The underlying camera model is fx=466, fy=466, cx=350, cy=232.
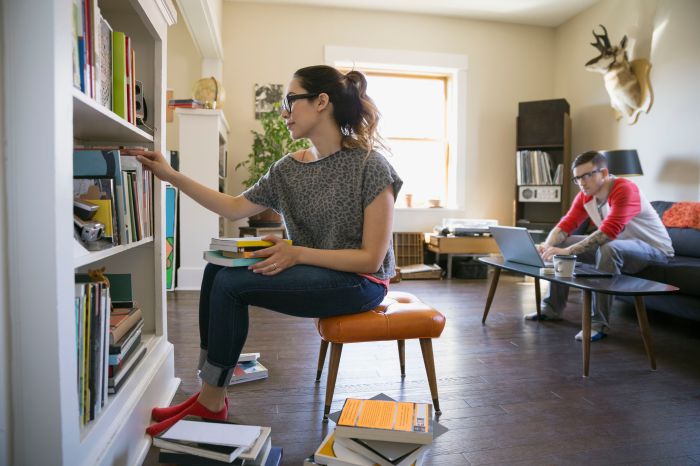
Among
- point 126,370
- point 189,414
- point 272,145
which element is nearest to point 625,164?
point 272,145

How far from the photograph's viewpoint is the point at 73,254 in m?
0.89

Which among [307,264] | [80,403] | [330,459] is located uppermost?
[307,264]

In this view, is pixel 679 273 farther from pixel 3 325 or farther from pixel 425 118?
pixel 425 118

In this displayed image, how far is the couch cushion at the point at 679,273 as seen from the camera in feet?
8.28

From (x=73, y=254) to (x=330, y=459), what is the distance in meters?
0.71

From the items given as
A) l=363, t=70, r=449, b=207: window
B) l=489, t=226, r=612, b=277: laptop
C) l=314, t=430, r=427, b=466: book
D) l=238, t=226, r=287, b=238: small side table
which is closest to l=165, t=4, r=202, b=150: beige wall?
l=238, t=226, r=287, b=238: small side table

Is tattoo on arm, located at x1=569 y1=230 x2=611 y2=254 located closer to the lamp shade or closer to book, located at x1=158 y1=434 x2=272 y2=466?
the lamp shade

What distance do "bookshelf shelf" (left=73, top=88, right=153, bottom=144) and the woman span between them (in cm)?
11

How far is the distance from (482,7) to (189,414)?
16.2 ft

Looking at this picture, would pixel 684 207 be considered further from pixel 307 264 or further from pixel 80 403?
pixel 80 403

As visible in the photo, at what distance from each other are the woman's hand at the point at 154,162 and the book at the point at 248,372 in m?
0.82

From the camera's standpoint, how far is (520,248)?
257cm

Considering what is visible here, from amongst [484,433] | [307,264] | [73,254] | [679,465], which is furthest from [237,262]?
[679,465]

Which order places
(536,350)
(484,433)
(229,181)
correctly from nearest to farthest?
(484,433) < (536,350) < (229,181)
